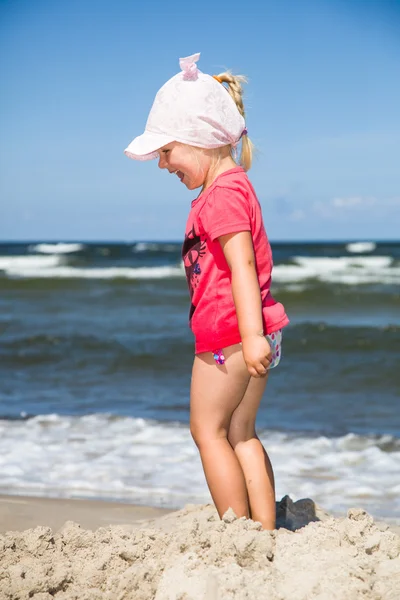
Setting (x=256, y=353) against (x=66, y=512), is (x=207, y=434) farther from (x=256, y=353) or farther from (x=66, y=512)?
(x=66, y=512)

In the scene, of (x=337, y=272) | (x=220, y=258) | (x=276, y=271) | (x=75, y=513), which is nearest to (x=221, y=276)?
(x=220, y=258)

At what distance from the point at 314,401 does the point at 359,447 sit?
1120 millimetres

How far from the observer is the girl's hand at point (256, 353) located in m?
2.06

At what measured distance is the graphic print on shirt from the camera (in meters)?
2.26

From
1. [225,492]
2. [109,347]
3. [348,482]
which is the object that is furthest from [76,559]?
[109,347]

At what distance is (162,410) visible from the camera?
16.2 feet

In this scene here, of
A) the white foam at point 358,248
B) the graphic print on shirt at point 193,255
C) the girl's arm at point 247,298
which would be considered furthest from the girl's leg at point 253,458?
the white foam at point 358,248

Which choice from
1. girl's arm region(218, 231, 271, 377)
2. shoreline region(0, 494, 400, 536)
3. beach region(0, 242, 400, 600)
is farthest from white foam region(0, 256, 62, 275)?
girl's arm region(218, 231, 271, 377)

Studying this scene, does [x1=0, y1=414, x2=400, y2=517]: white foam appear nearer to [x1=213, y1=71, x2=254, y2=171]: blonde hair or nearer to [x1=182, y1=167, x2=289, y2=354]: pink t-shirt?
[x1=182, y1=167, x2=289, y2=354]: pink t-shirt

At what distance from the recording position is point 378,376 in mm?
5949

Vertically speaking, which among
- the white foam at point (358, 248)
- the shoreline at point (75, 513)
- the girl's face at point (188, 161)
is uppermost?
the girl's face at point (188, 161)

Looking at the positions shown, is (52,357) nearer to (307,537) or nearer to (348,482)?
(348,482)

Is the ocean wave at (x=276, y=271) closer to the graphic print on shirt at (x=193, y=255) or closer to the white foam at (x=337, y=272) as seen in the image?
the white foam at (x=337, y=272)

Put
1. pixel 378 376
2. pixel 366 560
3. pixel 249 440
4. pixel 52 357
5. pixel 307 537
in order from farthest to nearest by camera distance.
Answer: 1. pixel 52 357
2. pixel 378 376
3. pixel 249 440
4. pixel 307 537
5. pixel 366 560
